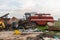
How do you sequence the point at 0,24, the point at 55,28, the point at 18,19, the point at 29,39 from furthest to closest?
the point at 18,19, the point at 0,24, the point at 55,28, the point at 29,39

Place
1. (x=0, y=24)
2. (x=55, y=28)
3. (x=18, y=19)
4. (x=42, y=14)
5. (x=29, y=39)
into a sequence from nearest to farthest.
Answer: (x=29, y=39)
(x=55, y=28)
(x=0, y=24)
(x=18, y=19)
(x=42, y=14)

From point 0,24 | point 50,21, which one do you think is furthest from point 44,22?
point 0,24

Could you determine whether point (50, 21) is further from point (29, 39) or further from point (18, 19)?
point (29, 39)

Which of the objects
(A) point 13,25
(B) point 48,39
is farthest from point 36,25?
(B) point 48,39

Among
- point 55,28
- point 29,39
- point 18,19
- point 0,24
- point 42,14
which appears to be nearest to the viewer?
point 29,39

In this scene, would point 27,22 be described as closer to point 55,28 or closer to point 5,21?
point 5,21

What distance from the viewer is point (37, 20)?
1590 centimetres

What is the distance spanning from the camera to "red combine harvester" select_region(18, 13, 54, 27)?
15320 mm

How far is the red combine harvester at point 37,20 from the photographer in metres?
15.3

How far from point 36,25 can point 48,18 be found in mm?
1633

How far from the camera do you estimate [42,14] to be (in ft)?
55.3

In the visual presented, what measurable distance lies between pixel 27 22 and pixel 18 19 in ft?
3.03

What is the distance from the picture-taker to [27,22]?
15258mm

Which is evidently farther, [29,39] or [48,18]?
[48,18]
